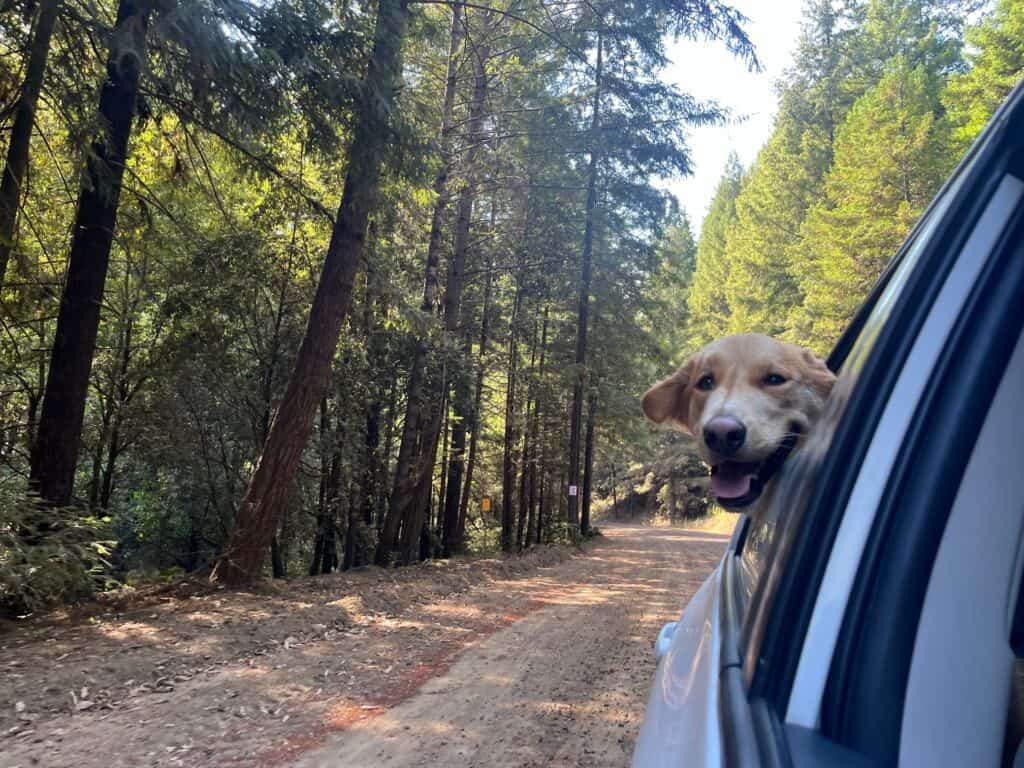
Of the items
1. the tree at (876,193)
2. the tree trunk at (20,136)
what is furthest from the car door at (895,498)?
the tree at (876,193)

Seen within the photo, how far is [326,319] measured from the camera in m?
8.99

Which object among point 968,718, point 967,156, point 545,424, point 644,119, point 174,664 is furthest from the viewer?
point 545,424

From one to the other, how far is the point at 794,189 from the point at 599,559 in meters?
20.9

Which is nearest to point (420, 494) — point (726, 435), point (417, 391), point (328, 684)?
point (417, 391)

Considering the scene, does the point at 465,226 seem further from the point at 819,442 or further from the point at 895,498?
the point at 895,498

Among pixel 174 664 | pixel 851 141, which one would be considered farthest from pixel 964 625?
pixel 851 141

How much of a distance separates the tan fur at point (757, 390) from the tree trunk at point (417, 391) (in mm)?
11719

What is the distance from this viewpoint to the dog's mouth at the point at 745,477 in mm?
A: 1564

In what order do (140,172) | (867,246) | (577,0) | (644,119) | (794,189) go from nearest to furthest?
(577,0) < (140,172) < (867,246) < (644,119) < (794,189)

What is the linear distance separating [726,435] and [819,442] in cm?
21

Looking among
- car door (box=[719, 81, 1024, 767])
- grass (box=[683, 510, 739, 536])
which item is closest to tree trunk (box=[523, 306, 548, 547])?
grass (box=[683, 510, 739, 536])

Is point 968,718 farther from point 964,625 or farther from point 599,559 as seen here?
point 599,559

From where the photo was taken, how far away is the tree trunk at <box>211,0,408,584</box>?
8.35 metres

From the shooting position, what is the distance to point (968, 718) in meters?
0.81
